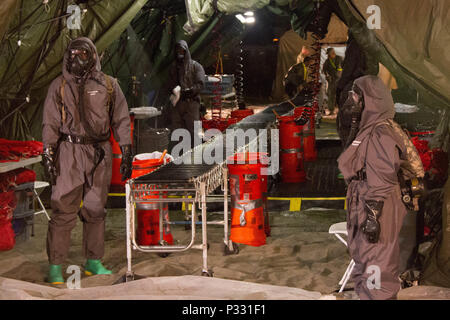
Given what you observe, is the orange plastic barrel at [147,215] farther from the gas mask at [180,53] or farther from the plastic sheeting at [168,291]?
the gas mask at [180,53]

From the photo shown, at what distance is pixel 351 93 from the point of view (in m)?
4.33

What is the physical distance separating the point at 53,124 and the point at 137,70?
22.3 ft

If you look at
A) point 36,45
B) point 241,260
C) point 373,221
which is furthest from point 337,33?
point 373,221

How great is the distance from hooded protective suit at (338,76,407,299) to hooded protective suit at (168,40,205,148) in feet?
20.4

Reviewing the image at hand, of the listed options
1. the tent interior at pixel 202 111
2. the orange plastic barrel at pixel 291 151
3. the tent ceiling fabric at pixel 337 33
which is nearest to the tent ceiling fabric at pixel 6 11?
the tent interior at pixel 202 111

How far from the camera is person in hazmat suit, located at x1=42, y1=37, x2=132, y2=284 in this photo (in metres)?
5.30

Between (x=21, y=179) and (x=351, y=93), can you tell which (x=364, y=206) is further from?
(x=21, y=179)

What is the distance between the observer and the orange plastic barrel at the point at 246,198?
6.46 m

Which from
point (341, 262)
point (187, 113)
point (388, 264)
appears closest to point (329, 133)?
point (187, 113)

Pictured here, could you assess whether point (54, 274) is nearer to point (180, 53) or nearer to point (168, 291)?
point (168, 291)

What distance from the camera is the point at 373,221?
402 centimetres

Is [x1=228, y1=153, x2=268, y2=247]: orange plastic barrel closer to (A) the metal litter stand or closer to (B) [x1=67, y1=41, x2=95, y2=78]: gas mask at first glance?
(A) the metal litter stand

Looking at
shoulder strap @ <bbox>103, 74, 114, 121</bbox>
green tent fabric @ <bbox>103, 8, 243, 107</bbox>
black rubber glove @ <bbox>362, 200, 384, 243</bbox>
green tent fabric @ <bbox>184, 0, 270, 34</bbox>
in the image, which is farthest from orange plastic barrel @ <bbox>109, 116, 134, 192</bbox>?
black rubber glove @ <bbox>362, 200, 384, 243</bbox>

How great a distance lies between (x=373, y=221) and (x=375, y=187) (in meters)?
0.24
